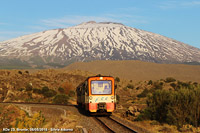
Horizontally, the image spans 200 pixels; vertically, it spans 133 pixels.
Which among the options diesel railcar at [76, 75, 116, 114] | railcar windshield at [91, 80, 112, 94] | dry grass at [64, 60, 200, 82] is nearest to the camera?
diesel railcar at [76, 75, 116, 114]

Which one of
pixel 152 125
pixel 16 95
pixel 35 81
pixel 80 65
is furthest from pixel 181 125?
pixel 80 65

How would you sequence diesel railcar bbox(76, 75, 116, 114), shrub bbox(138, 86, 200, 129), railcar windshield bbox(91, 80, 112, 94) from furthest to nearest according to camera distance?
1. railcar windshield bbox(91, 80, 112, 94)
2. diesel railcar bbox(76, 75, 116, 114)
3. shrub bbox(138, 86, 200, 129)

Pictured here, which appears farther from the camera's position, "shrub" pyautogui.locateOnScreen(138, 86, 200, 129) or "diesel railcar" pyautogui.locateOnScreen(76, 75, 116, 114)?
"diesel railcar" pyautogui.locateOnScreen(76, 75, 116, 114)

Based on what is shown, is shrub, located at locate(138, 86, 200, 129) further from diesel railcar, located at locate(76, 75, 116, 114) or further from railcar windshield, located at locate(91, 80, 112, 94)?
railcar windshield, located at locate(91, 80, 112, 94)

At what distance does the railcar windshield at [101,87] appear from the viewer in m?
19.7

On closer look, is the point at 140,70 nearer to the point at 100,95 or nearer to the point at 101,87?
the point at 101,87

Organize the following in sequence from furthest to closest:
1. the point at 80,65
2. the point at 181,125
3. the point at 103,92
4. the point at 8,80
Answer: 1. the point at 80,65
2. the point at 8,80
3. the point at 103,92
4. the point at 181,125

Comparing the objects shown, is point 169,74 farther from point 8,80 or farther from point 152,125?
point 152,125

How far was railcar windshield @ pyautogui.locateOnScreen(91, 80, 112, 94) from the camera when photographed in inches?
777

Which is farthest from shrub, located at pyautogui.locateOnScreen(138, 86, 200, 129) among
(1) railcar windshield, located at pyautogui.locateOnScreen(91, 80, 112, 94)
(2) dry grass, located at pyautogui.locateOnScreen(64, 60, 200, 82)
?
(2) dry grass, located at pyautogui.locateOnScreen(64, 60, 200, 82)

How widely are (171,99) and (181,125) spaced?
79.3 inches

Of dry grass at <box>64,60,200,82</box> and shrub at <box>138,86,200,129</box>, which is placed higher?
dry grass at <box>64,60,200,82</box>

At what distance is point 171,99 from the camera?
17188mm

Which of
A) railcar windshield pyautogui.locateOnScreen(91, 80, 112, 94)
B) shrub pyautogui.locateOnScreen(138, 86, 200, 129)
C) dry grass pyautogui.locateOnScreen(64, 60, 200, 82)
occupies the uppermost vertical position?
dry grass pyautogui.locateOnScreen(64, 60, 200, 82)
